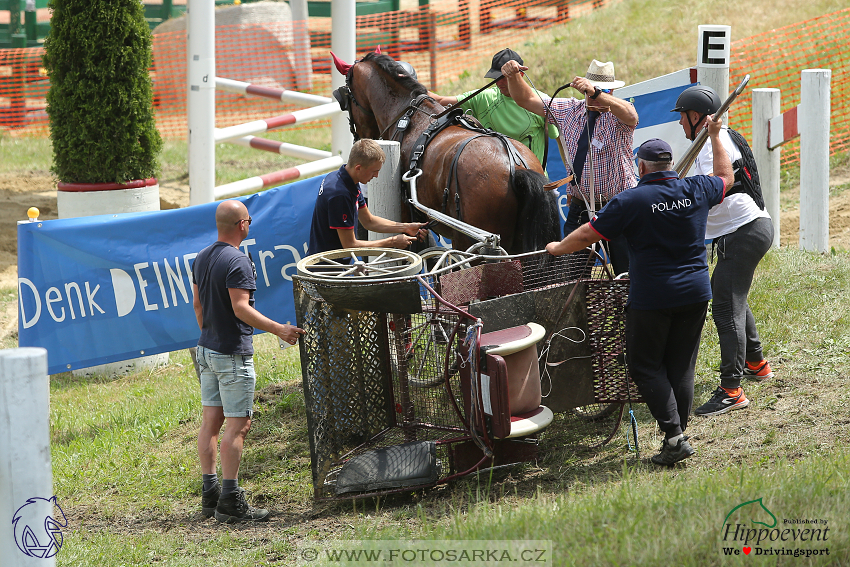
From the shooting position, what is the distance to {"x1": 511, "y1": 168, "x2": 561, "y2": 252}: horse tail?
17.7 feet

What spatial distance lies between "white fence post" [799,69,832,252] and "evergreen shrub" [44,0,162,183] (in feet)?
18.7

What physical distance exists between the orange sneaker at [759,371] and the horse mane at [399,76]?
10.3 feet

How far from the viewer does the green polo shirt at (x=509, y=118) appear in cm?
700

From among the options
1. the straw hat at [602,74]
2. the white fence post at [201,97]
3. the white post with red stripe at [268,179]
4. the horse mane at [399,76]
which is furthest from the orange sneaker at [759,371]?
the white fence post at [201,97]

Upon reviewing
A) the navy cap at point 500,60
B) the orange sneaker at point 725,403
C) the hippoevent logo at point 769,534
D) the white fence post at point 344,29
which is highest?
the white fence post at point 344,29

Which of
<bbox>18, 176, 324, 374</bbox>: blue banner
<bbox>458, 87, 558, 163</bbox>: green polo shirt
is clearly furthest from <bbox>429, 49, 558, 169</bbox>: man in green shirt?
<bbox>18, 176, 324, 374</bbox>: blue banner

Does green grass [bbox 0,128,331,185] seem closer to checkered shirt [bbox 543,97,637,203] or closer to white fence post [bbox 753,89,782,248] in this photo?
white fence post [bbox 753,89,782,248]

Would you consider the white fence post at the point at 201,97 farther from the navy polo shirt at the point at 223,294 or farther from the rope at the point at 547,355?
the rope at the point at 547,355

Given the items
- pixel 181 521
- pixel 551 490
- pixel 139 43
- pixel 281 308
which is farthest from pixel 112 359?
pixel 551 490

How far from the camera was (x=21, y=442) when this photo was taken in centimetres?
296

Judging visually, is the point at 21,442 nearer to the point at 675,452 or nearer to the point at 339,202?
the point at 339,202

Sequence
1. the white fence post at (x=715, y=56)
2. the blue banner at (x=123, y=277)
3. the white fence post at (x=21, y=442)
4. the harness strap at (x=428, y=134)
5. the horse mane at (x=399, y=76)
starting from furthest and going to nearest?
the horse mane at (x=399, y=76) → the white fence post at (x=715, y=56) → the harness strap at (x=428, y=134) → the blue banner at (x=123, y=277) → the white fence post at (x=21, y=442)

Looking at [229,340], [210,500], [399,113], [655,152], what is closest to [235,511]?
[210,500]

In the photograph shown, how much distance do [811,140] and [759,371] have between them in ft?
10.6
